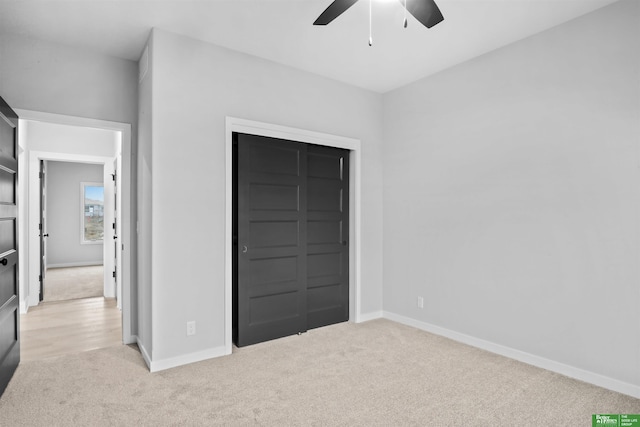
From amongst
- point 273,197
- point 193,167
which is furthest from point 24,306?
point 273,197

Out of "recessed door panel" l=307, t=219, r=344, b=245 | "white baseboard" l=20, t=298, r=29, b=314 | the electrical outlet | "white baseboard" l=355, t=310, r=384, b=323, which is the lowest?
"white baseboard" l=355, t=310, r=384, b=323

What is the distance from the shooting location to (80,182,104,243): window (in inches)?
356

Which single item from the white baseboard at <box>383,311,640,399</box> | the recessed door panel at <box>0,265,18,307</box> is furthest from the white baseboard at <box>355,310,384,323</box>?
the recessed door panel at <box>0,265,18,307</box>

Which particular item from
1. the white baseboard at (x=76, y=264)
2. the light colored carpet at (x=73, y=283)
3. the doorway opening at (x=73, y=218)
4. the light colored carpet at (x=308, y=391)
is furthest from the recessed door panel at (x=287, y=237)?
the white baseboard at (x=76, y=264)

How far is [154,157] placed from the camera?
2906mm

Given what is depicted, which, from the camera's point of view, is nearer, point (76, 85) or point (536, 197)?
point (536, 197)

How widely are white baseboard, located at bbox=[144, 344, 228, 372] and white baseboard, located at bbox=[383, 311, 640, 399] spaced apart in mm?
2080

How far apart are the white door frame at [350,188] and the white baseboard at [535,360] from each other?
2.43 feet

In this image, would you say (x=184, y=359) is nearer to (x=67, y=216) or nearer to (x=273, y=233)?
(x=273, y=233)

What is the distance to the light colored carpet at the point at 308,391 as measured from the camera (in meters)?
2.20

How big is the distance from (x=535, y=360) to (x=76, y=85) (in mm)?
4599

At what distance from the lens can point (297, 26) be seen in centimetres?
289

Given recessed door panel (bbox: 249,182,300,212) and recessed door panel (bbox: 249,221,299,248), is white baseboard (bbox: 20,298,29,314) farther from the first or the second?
recessed door panel (bbox: 249,182,300,212)

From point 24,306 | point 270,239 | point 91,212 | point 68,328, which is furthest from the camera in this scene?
point 91,212
